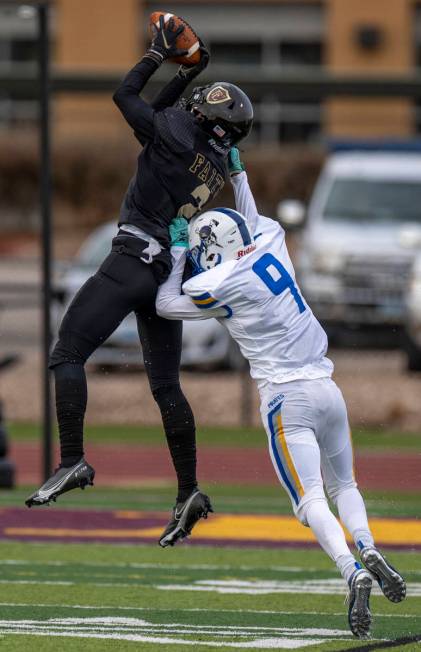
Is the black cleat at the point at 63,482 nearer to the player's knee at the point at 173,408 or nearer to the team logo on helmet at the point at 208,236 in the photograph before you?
the player's knee at the point at 173,408

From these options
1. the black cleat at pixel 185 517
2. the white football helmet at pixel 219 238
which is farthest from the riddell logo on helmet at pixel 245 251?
the black cleat at pixel 185 517

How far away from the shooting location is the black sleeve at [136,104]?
8.64 metres

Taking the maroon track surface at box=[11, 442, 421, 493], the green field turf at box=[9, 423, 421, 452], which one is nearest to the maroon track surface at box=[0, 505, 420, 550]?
the maroon track surface at box=[11, 442, 421, 493]

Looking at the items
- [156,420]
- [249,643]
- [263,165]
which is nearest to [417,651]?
[249,643]

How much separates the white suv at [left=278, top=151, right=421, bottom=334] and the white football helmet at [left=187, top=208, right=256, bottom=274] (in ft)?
35.6

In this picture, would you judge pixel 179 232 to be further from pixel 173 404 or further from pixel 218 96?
pixel 173 404

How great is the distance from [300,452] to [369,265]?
1270 cm

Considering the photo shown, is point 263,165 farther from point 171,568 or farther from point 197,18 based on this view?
point 171,568

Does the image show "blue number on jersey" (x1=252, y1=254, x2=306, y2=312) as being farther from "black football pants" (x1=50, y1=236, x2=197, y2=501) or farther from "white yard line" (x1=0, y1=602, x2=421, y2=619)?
"white yard line" (x1=0, y1=602, x2=421, y2=619)

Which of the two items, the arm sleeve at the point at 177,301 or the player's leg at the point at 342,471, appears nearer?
the player's leg at the point at 342,471

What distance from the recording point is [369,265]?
20.7 metres

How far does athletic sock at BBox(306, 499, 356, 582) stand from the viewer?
26.0 feet

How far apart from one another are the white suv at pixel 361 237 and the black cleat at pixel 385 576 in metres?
11.3

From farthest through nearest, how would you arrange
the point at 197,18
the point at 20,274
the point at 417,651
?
the point at 197,18 < the point at 20,274 < the point at 417,651
